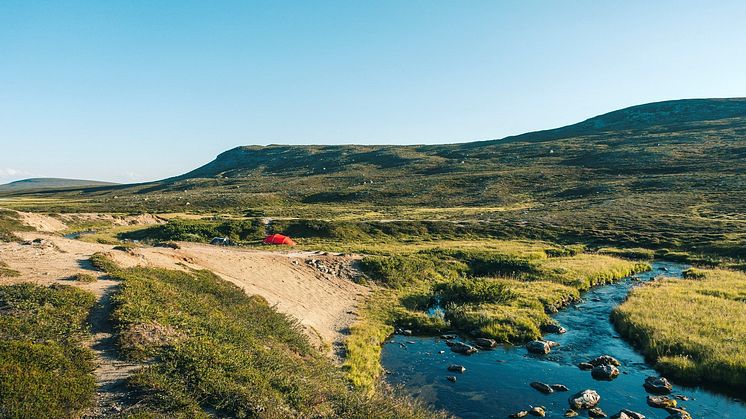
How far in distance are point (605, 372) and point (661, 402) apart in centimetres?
317

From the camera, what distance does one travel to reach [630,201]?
95.2 meters

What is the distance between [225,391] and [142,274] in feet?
52.0

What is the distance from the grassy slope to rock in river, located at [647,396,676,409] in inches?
346

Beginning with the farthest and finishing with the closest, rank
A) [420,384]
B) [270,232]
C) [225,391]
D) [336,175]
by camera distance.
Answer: [336,175] < [270,232] < [420,384] < [225,391]

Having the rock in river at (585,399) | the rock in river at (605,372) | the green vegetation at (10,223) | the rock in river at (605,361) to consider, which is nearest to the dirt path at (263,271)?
the rock in river at (585,399)

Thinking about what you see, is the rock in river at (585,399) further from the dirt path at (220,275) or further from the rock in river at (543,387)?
the dirt path at (220,275)

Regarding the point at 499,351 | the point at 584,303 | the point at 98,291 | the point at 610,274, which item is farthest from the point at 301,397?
the point at 610,274

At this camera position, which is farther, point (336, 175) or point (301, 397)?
point (336, 175)

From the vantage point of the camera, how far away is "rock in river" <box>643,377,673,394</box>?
20.8 meters

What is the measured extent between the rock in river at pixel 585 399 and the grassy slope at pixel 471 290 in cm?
800

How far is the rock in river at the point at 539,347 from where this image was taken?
85.1 feet

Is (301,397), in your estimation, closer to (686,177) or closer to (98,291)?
(98,291)

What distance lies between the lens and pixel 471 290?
3741 centimetres

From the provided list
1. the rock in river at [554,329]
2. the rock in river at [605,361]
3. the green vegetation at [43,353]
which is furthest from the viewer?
the rock in river at [554,329]
